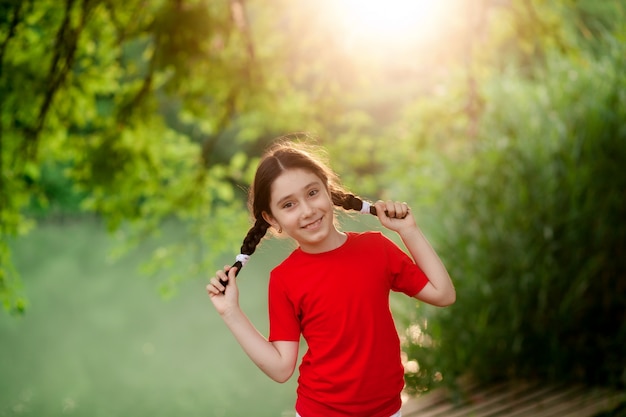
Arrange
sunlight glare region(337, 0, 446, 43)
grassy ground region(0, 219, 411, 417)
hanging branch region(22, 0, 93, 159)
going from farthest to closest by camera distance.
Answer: grassy ground region(0, 219, 411, 417) → sunlight glare region(337, 0, 446, 43) → hanging branch region(22, 0, 93, 159)

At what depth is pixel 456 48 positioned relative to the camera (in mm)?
5668

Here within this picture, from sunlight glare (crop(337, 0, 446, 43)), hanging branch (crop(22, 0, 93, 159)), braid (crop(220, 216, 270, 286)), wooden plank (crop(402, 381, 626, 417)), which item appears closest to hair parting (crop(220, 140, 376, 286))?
braid (crop(220, 216, 270, 286))

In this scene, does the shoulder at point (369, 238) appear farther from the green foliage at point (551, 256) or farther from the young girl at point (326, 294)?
the green foliage at point (551, 256)

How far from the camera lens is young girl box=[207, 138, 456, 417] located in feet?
4.77

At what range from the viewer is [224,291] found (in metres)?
1.49

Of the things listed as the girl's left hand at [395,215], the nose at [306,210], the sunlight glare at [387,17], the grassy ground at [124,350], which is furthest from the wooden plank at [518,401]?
the sunlight glare at [387,17]

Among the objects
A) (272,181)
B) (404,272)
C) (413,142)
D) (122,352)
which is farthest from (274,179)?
(122,352)

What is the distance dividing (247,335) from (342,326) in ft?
0.63

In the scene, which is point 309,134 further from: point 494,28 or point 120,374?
point 120,374

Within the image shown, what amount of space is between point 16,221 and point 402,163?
10.5 ft

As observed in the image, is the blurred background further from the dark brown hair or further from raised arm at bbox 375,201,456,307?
raised arm at bbox 375,201,456,307

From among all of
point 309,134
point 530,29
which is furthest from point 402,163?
point 309,134

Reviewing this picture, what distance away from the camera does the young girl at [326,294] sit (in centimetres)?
145

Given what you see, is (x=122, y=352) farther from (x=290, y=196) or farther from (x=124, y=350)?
(x=290, y=196)
